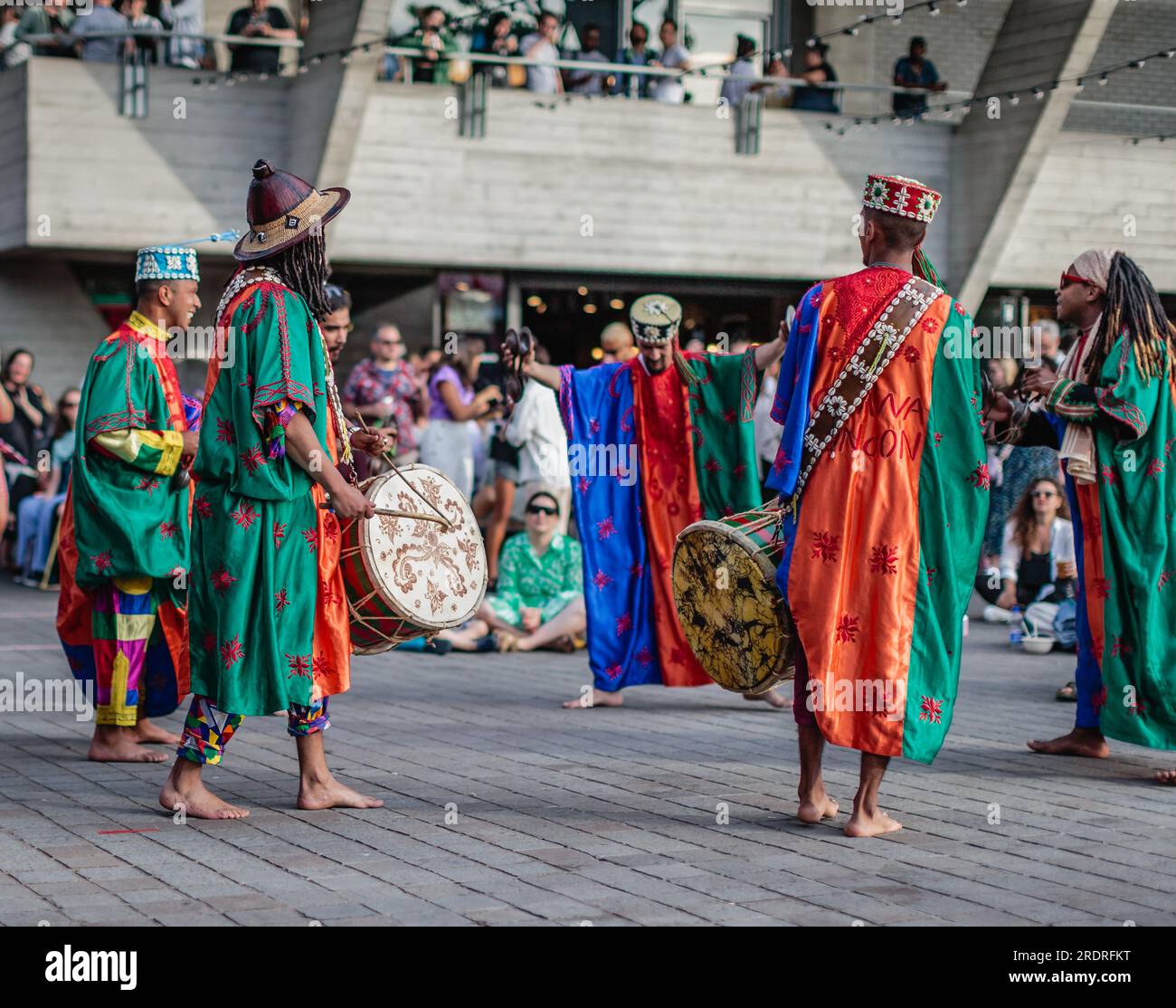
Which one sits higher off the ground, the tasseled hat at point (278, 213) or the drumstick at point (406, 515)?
the tasseled hat at point (278, 213)

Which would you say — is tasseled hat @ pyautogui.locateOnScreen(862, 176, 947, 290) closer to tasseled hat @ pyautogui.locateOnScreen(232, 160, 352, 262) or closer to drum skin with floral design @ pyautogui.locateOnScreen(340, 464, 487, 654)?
tasseled hat @ pyautogui.locateOnScreen(232, 160, 352, 262)

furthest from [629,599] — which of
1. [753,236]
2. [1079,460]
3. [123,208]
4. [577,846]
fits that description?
[753,236]

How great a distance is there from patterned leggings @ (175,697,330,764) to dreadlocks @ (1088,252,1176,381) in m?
3.34

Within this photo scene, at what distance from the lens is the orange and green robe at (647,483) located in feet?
27.3

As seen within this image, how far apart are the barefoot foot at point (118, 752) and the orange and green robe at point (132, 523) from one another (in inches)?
4.2

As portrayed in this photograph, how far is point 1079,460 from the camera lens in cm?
676

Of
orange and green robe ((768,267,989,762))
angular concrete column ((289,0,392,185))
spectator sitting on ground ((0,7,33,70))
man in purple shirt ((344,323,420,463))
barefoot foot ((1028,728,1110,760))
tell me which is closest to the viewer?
orange and green robe ((768,267,989,762))

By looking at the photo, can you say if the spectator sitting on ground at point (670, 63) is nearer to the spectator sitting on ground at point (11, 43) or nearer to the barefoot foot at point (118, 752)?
the spectator sitting on ground at point (11, 43)

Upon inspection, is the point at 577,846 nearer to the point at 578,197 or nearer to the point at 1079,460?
the point at 1079,460

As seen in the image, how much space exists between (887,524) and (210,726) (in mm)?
2266

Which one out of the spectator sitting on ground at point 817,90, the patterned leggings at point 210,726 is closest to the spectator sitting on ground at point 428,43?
the spectator sitting on ground at point 817,90

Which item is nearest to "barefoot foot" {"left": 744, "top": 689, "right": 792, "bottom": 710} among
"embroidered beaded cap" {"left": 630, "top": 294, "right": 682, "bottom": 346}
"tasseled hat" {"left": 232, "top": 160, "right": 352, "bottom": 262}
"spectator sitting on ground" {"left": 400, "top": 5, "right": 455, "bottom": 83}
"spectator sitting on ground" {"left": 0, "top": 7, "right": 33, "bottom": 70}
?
"embroidered beaded cap" {"left": 630, "top": 294, "right": 682, "bottom": 346}

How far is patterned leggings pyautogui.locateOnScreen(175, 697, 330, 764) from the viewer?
18.6 feet
